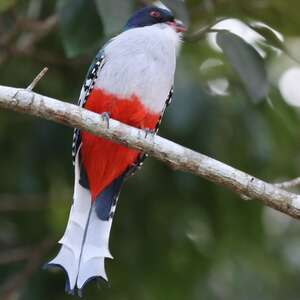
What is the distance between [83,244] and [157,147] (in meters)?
0.65

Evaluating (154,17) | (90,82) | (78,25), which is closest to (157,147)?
(90,82)

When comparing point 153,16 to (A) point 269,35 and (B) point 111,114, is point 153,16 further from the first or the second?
Answer: (B) point 111,114

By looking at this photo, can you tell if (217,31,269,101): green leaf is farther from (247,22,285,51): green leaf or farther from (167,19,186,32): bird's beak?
(167,19,186,32): bird's beak

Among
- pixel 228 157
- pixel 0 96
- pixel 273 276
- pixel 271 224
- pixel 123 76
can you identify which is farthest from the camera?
pixel 271 224

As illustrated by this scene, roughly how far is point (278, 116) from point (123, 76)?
4.25 feet

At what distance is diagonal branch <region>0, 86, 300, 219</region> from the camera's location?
382 centimetres

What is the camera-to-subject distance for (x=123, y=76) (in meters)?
4.43

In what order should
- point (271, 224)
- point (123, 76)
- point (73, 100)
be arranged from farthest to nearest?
point (271, 224)
point (73, 100)
point (123, 76)

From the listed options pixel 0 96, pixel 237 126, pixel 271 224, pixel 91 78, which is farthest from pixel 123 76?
pixel 271 224

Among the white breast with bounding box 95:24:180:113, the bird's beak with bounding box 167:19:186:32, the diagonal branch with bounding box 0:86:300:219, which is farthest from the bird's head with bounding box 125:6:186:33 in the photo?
the diagonal branch with bounding box 0:86:300:219

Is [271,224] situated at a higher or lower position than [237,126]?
lower

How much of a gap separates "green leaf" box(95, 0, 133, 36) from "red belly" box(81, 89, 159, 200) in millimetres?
301

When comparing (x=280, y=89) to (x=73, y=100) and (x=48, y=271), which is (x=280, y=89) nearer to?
(x=73, y=100)

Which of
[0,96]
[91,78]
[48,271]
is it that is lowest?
[48,271]
